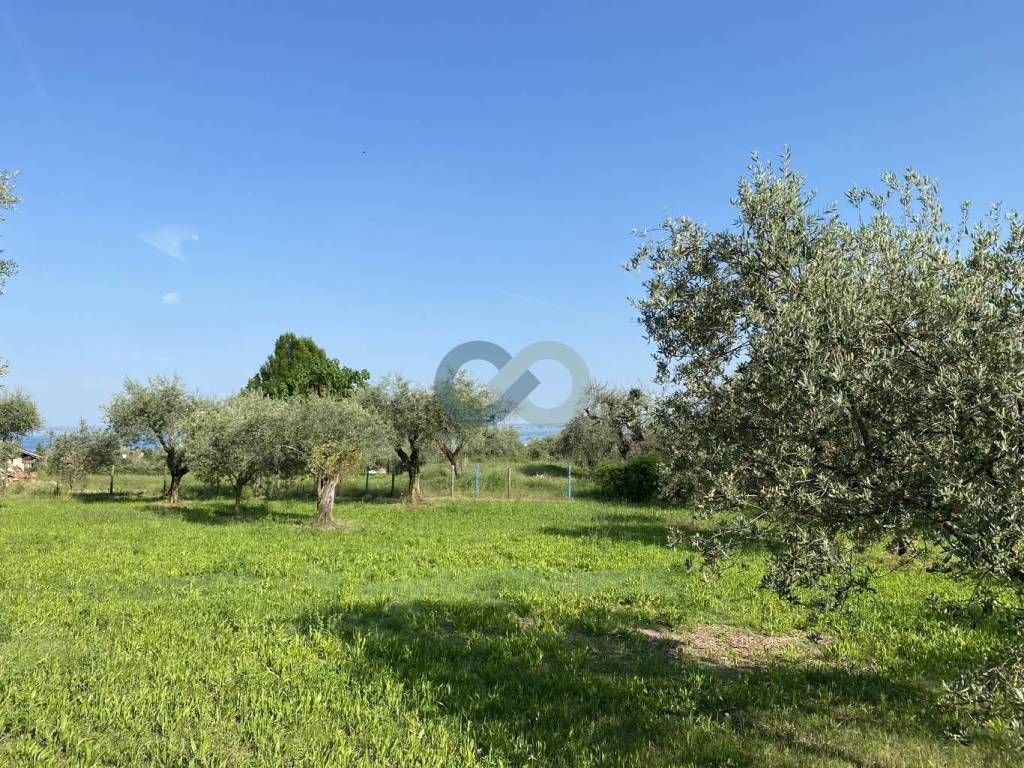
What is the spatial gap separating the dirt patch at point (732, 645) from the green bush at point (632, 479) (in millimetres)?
25053

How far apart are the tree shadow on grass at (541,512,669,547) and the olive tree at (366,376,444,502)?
12.7m

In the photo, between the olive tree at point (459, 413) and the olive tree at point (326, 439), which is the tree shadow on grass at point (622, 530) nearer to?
the olive tree at point (326, 439)

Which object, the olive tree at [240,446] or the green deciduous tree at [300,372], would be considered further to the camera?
the green deciduous tree at [300,372]

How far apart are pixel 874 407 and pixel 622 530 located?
19.5m

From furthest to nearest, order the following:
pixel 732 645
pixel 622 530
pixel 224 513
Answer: pixel 224 513 < pixel 622 530 < pixel 732 645

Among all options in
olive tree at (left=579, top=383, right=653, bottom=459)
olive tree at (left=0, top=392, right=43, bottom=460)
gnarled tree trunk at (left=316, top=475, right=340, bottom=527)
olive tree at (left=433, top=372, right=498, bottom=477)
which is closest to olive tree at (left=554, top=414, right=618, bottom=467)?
olive tree at (left=579, top=383, right=653, bottom=459)

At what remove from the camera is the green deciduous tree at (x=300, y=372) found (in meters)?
60.5

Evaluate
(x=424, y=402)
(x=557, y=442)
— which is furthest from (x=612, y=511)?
(x=557, y=442)

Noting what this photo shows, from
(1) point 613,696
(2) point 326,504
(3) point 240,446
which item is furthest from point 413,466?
(1) point 613,696

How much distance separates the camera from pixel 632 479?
122 ft

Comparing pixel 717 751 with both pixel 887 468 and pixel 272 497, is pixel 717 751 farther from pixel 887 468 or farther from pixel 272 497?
pixel 272 497

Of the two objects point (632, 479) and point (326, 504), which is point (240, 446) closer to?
point (326, 504)

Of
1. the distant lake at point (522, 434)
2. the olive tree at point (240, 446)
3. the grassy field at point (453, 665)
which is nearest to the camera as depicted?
the grassy field at point (453, 665)

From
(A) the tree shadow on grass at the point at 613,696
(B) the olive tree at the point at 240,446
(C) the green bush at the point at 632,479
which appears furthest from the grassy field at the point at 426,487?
(A) the tree shadow on grass at the point at 613,696
